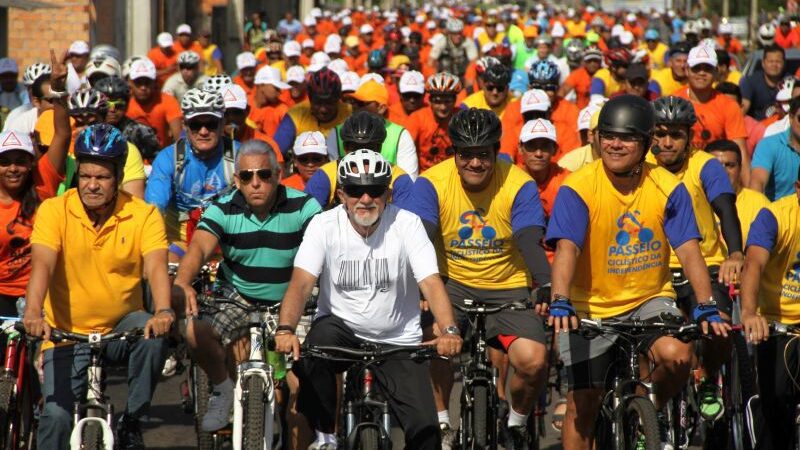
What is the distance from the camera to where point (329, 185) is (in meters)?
10.1

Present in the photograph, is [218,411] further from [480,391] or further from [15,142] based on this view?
[15,142]

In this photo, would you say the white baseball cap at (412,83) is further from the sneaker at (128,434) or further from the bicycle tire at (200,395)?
the sneaker at (128,434)

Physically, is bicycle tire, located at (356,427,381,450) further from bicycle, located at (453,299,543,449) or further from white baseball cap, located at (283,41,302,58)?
white baseball cap, located at (283,41,302,58)

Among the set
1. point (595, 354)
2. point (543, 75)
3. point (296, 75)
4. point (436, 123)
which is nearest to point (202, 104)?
point (595, 354)

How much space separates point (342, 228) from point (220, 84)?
4534 mm

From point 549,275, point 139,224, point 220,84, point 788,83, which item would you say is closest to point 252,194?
point 139,224

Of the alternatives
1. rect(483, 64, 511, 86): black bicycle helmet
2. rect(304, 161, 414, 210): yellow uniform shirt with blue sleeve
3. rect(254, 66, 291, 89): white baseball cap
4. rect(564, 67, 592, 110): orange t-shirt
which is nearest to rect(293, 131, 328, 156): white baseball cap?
rect(304, 161, 414, 210): yellow uniform shirt with blue sleeve

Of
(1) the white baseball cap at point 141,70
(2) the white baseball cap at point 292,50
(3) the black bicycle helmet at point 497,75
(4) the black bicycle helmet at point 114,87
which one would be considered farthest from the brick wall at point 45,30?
(4) the black bicycle helmet at point 114,87

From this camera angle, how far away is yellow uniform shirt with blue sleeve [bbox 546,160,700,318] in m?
8.00

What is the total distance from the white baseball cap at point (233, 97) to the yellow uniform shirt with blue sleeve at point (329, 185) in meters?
2.46

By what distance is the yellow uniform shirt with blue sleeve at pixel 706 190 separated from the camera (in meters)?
9.39

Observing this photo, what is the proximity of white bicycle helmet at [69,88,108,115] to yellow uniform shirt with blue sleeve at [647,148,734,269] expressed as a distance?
Answer: 4.28 m

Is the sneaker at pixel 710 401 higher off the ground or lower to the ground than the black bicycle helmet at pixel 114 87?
lower

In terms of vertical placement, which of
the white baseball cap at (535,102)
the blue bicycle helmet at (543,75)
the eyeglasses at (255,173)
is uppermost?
the blue bicycle helmet at (543,75)
